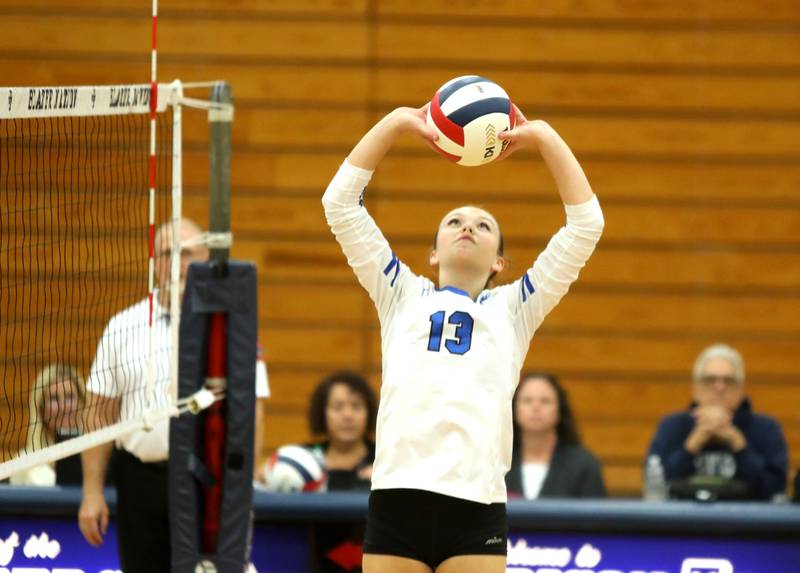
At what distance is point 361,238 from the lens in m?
4.16

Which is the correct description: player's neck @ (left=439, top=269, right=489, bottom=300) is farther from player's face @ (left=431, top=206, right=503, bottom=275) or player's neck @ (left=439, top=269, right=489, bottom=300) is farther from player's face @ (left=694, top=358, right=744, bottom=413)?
Result: player's face @ (left=694, top=358, right=744, bottom=413)

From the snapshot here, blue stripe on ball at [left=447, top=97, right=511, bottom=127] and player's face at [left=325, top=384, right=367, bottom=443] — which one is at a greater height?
blue stripe on ball at [left=447, top=97, right=511, bottom=127]

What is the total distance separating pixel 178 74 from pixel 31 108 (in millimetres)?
4933

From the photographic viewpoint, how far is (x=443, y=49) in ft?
31.3

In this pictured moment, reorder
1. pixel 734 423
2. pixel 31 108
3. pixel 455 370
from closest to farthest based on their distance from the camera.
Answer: pixel 455 370 < pixel 31 108 < pixel 734 423

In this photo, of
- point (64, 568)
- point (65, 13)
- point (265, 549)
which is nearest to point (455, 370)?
point (265, 549)

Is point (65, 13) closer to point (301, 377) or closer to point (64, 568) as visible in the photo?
point (301, 377)

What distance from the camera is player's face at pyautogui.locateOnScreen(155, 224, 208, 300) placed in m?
5.90

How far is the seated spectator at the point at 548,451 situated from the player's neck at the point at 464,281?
2.58 m

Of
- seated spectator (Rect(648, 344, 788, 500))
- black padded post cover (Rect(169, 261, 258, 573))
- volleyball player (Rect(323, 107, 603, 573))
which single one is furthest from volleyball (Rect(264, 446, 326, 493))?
volleyball player (Rect(323, 107, 603, 573))

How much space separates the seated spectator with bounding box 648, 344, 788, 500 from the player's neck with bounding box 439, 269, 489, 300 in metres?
2.57

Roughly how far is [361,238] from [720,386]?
11.6 feet

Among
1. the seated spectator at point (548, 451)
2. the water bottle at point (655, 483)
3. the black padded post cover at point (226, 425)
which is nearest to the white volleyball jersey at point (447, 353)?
the black padded post cover at point (226, 425)

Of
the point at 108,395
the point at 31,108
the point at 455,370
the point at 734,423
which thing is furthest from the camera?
the point at 734,423
